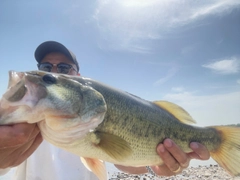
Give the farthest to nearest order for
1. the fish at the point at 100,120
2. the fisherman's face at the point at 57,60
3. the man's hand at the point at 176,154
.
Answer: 1. the fisherman's face at the point at 57,60
2. the man's hand at the point at 176,154
3. the fish at the point at 100,120

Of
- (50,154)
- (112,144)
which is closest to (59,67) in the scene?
(50,154)

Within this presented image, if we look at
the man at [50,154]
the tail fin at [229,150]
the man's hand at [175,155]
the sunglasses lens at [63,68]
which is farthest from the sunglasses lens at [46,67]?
the tail fin at [229,150]

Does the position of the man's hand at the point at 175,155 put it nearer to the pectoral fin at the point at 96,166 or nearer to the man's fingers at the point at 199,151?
the man's fingers at the point at 199,151

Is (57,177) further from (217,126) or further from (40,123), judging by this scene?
(217,126)

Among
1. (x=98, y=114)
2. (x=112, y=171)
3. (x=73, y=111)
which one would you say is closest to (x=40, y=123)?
(x=73, y=111)

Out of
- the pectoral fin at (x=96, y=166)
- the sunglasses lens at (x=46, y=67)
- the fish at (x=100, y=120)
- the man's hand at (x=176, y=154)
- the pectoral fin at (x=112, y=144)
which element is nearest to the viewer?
the fish at (x=100, y=120)

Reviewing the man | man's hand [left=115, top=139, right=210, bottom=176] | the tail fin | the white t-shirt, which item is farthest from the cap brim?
the tail fin

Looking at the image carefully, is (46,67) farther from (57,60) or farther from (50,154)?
(50,154)

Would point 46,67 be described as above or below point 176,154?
above
